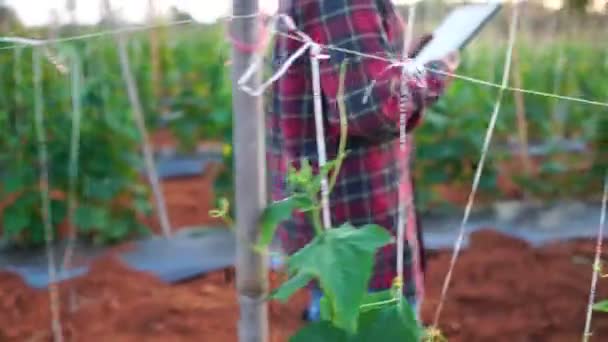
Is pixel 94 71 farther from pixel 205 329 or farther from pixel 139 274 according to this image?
pixel 205 329

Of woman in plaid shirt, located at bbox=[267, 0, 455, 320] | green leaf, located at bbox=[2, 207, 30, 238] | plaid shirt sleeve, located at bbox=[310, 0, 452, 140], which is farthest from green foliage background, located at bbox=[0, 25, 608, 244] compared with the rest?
plaid shirt sleeve, located at bbox=[310, 0, 452, 140]

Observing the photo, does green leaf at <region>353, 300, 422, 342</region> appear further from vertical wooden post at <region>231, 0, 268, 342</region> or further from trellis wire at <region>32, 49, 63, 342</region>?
trellis wire at <region>32, 49, 63, 342</region>

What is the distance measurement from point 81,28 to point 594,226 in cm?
373

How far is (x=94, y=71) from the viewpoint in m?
3.96

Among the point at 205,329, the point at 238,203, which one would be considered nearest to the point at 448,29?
the point at 238,203

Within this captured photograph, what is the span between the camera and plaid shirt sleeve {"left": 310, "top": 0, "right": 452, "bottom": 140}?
146 centimetres

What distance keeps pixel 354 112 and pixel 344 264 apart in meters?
0.50

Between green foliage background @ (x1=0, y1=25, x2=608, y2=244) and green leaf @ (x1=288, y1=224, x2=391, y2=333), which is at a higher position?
green leaf @ (x1=288, y1=224, x2=391, y2=333)

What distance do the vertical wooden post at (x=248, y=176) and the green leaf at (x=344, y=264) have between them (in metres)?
0.18

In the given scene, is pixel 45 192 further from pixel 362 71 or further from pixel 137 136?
pixel 362 71

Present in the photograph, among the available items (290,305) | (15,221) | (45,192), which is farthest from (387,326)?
(15,221)

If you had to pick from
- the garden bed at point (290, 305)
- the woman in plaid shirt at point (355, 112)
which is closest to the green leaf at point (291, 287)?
the woman in plaid shirt at point (355, 112)

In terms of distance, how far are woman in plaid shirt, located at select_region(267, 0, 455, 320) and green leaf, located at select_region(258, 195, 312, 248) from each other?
7.3 inches

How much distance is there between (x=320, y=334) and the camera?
3.76 feet
